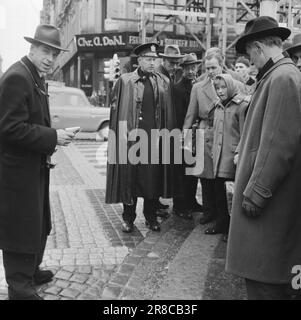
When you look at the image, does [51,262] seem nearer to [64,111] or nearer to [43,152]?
[43,152]

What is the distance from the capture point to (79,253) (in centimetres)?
475

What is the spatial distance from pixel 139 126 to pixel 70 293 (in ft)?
7.10

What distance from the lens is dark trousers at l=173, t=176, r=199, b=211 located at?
6.03 meters

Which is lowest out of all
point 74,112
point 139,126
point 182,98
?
point 74,112

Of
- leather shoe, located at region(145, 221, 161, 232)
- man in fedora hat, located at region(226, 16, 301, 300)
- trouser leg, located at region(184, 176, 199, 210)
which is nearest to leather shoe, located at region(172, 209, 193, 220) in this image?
trouser leg, located at region(184, 176, 199, 210)

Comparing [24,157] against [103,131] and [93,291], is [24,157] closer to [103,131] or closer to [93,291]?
[93,291]

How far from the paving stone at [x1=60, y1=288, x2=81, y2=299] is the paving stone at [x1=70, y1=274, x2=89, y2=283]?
0.21m

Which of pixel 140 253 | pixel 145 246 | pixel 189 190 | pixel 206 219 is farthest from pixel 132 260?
pixel 189 190

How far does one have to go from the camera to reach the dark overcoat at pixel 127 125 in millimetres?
5312

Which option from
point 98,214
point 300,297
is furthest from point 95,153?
point 300,297

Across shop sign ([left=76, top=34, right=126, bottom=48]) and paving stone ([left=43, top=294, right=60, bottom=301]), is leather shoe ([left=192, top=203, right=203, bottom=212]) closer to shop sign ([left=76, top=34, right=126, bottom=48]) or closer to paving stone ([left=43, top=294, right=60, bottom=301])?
paving stone ([left=43, top=294, right=60, bottom=301])

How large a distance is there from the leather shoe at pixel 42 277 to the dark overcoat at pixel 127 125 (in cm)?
147

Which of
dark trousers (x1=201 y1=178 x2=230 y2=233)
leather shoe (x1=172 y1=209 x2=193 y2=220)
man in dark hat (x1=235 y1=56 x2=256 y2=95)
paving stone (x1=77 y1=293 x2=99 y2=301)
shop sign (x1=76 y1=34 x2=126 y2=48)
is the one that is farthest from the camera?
shop sign (x1=76 y1=34 x2=126 y2=48)

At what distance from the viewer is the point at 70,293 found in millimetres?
3787
